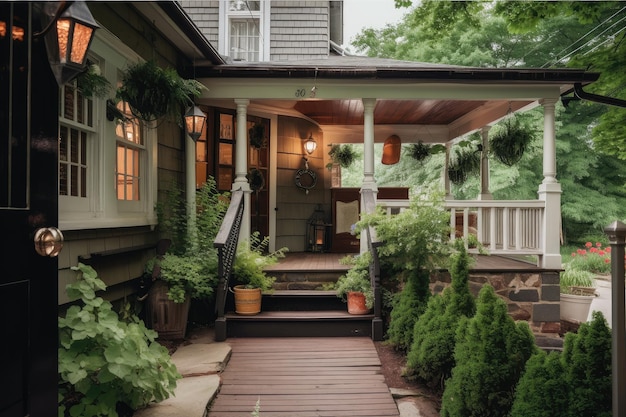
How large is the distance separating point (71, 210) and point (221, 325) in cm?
199

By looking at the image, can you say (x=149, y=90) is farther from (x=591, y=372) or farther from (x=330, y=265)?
(x=591, y=372)

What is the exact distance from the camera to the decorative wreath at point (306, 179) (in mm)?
8914

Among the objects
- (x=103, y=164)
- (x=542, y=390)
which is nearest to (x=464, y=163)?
(x=103, y=164)

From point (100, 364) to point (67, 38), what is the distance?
192 cm

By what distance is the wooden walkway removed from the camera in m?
3.56

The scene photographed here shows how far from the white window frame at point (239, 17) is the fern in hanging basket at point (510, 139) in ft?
15.5

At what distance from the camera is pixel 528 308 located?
20.1 feet

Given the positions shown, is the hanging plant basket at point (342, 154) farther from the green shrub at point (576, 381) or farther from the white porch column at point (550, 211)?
the green shrub at point (576, 381)

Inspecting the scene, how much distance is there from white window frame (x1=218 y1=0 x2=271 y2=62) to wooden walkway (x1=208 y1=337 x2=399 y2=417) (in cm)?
638

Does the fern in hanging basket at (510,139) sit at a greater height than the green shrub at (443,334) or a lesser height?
greater

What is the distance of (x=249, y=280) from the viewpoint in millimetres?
5750

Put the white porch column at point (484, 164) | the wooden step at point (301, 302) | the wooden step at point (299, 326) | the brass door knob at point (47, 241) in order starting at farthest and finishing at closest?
1. the white porch column at point (484, 164)
2. the wooden step at point (301, 302)
3. the wooden step at point (299, 326)
4. the brass door knob at point (47, 241)

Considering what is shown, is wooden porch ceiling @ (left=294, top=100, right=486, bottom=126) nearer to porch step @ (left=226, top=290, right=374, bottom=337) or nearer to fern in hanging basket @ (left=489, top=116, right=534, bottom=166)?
fern in hanging basket @ (left=489, top=116, right=534, bottom=166)

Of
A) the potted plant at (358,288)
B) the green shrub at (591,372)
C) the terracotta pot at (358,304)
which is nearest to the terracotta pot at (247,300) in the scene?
the potted plant at (358,288)
